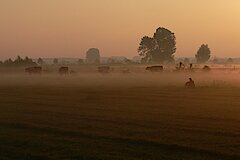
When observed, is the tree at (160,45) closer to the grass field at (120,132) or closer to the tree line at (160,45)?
the tree line at (160,45)

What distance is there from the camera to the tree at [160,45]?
14050 cm

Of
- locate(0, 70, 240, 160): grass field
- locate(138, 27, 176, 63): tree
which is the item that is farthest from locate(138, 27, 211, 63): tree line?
locate(0, 70, 240, 160): grass field

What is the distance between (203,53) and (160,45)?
24830 millimetres

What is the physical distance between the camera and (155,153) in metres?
15.1

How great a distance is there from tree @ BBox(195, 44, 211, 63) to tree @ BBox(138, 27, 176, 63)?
714 inches

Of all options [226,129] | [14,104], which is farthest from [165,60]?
[226,129]

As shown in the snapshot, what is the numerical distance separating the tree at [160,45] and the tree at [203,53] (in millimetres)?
18136

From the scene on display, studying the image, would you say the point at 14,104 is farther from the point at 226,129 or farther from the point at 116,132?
the point at 226,129

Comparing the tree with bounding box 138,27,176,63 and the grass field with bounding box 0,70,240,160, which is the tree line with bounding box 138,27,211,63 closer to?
the tree with bounding box 138,27,176,63

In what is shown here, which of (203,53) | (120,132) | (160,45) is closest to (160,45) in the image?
(160,45)

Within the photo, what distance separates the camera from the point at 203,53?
158m

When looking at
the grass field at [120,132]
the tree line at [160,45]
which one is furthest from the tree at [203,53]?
the grass field at [120,132]

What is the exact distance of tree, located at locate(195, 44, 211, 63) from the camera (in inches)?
6148

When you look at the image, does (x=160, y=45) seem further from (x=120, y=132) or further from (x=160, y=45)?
(x=120, y=132)
